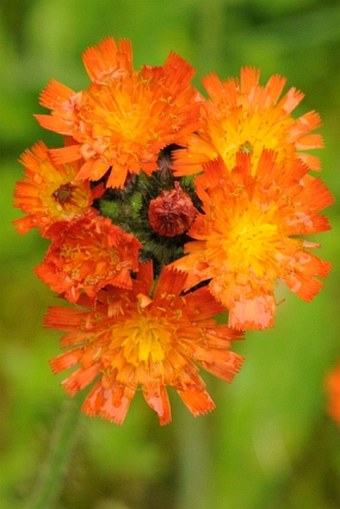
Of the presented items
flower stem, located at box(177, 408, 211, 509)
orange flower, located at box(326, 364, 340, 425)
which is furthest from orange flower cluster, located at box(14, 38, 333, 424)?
orange flower, located at box(326, 364, 340, 425)

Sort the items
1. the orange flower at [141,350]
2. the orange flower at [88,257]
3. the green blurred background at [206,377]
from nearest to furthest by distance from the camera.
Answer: the orange flower at [88,257]
the orange flower at [141,350]
the green blurred background at [206,377]

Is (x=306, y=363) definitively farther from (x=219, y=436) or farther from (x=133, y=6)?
(x=133, y=6)

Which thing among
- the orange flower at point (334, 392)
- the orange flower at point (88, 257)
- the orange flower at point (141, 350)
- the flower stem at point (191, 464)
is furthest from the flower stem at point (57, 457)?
the orange flower at point (334, 392)

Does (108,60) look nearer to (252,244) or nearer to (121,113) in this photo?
(121,113)

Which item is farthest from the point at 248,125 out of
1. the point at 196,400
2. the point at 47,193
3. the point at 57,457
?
the point at 57,457

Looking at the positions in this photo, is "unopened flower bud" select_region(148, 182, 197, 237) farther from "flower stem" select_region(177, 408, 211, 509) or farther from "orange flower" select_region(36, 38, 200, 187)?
"flower stem" select_region(177, 408, 211, 509)

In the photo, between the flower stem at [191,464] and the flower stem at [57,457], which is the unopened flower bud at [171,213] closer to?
the flower stem at [57,457]

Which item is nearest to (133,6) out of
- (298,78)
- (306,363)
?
(298,78)
